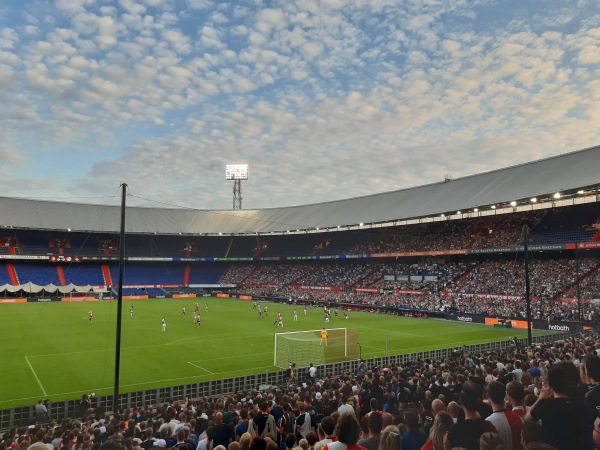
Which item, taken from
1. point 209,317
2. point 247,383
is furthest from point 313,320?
point 247,383

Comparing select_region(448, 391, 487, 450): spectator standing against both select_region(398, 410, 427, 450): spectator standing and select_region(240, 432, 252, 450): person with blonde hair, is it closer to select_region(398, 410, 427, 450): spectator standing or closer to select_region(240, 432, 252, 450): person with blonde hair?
select_region(398, 410, 427, 450): spectator standing

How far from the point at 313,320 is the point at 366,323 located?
243 inches

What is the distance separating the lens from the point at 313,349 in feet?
103

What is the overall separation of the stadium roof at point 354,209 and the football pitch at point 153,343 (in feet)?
52.5

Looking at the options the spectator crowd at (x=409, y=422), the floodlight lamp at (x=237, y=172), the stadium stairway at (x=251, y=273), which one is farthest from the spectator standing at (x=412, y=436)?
the floodlight lamp at (x=237, y=172)

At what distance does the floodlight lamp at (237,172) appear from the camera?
337ft

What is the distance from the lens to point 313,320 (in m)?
49.8

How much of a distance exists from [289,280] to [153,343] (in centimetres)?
4914

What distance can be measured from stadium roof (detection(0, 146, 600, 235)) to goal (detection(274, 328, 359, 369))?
26532 millimetres

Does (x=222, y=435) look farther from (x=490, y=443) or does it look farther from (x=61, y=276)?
(x=61, y=276)

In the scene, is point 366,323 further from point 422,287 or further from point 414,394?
point 414,394

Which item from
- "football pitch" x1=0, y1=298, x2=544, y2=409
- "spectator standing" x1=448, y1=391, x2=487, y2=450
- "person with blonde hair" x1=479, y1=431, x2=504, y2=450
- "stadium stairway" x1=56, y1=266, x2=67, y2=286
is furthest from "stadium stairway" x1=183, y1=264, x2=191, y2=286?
"person with blonde hair" x1=479, y1=431, x2=504, y2=450

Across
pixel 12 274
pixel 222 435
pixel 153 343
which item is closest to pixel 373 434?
pixel 222 435

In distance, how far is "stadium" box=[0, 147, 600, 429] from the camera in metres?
26.5
